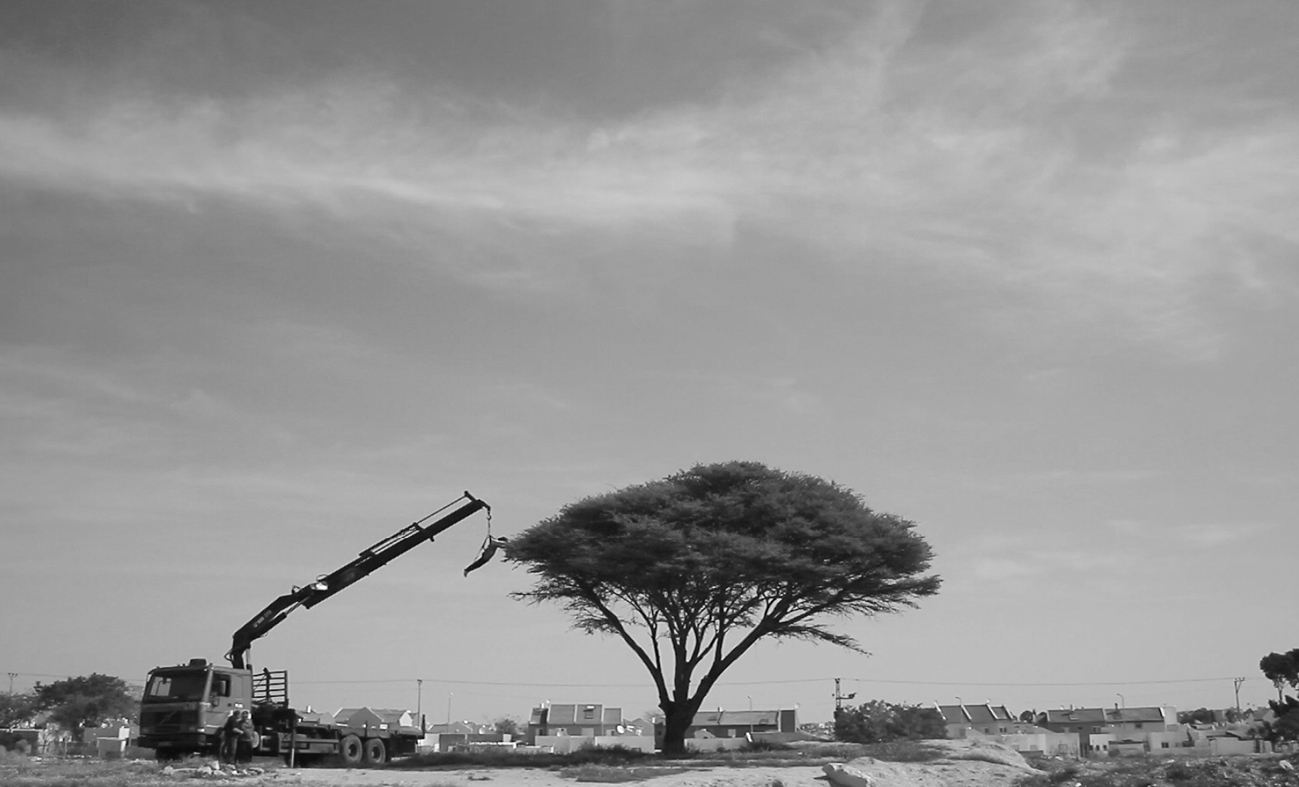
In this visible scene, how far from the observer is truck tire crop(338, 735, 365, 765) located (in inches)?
1455

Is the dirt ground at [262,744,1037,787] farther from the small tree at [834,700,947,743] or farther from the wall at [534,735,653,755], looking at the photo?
the small tree at [834,700,947,743]

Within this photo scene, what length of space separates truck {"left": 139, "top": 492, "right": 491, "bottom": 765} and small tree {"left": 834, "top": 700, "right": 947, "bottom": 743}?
161 ft

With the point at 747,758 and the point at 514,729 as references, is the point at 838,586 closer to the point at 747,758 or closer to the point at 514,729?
the point at 747,758

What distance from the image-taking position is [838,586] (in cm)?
4331

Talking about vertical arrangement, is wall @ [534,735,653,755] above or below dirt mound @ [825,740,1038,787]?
below

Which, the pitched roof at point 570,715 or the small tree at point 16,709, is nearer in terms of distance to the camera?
the small tree at point 16,709

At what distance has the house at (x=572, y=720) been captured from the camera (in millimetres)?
125812

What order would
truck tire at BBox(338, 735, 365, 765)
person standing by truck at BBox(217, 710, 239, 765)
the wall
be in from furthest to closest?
1. the wall
2. truck tire at BBox(338, 735, 365, 765)
3. person standing by truck at BBox(217, 710, 239, 765)

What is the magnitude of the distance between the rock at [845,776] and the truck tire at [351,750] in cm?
1564

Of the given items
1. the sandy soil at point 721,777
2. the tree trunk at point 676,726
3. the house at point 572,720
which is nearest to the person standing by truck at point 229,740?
the sandy soil at point 721,777

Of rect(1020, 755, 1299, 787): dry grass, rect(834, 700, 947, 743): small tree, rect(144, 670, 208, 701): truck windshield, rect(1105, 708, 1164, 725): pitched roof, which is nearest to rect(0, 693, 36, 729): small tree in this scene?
rect(834, 700, 947, 743): small tree

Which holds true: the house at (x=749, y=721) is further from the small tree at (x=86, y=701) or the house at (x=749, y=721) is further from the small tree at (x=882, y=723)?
the small tree at (x=86, y=701)

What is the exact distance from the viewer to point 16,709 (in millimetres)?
105562

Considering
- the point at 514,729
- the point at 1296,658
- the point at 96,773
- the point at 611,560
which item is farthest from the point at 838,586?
the point at 514,729
